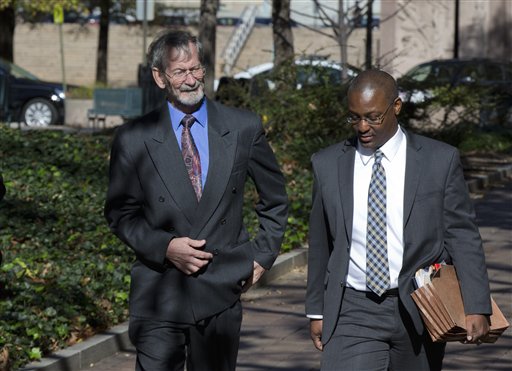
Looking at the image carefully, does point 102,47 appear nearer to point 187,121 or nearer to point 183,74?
point 187,121

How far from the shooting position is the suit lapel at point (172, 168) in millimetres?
5203

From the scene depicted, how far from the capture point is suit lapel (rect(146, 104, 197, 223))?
17.1ft

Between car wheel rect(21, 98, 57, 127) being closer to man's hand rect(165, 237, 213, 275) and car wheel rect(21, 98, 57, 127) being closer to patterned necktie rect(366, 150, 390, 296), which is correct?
man's hand rect(165, 237, 213, 275)

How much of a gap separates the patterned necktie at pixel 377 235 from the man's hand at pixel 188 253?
2.20 feet

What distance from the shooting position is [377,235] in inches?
193

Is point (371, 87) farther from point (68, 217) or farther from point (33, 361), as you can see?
point (68, 217)

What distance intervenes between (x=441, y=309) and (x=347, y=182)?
2.01 ft

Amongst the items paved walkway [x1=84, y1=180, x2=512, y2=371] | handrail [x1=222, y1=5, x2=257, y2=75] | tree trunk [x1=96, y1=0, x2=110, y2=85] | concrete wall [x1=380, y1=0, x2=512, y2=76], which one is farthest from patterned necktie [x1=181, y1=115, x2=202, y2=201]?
handrail [x1=222, y1=5, x2=257, y2=75]

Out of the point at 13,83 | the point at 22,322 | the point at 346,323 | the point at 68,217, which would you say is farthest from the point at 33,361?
the point at 13,83

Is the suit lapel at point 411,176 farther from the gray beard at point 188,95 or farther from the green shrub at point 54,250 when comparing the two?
the green shrub at point 54,250

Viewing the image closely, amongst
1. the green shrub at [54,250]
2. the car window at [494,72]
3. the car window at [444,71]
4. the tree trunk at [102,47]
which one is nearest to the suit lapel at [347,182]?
the green shrub at [54,250]

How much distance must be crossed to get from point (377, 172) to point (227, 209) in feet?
2.19

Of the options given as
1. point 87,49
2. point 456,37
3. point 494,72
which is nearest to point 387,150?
point 494,72

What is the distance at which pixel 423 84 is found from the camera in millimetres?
19062
